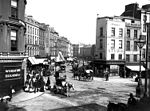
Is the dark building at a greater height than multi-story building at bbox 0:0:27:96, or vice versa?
the dark building

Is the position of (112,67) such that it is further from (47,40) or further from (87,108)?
(47,40)

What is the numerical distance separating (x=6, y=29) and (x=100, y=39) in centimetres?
2657

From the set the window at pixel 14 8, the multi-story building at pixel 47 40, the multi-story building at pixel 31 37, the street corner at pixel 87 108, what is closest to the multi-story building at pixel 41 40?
the multi-story building at pixel 47 40

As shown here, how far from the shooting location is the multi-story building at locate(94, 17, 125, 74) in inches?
1598

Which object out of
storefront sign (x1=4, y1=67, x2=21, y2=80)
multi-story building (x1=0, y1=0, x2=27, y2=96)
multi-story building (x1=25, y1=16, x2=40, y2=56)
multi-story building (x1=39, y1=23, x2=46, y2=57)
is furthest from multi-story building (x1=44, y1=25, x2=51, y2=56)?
storefront sign (x1=4, y1=67, x2=21, y2=80)

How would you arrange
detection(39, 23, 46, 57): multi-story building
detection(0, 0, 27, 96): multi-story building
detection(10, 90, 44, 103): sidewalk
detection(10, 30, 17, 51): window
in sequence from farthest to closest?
detection(39, 23, 46, 57): multi-story building < detection(10, 30, 17, 51): window < detection(0, 0, 27, 96): multi-story building < detection(10, 90, 44, 103): sidewalk

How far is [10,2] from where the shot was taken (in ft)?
64.2

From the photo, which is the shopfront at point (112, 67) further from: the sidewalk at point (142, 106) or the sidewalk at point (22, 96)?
the sidewalk at point (142, 106)

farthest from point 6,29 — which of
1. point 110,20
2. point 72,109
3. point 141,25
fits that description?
point 141,25

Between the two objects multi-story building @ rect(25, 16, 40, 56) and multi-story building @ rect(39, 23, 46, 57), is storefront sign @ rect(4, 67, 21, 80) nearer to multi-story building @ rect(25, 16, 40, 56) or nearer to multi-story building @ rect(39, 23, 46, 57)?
multi-story building @ rect(25, 16, 40, 56)

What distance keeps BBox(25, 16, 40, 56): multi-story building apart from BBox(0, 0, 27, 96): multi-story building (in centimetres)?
2964

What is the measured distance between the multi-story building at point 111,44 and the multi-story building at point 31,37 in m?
20.8

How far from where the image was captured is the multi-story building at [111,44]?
4059 cm

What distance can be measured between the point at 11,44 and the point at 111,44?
25806 mm
